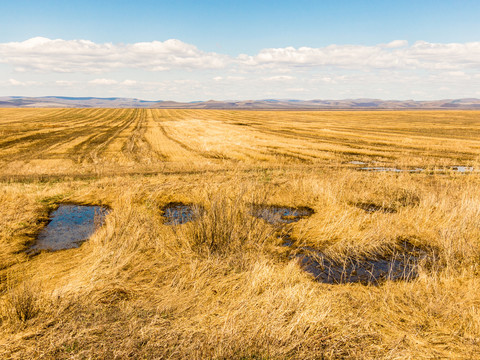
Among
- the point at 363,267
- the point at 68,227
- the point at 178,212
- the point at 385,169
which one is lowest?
the point at 363,267

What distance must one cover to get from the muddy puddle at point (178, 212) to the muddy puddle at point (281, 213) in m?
1.86

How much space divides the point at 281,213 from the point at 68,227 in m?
6.20

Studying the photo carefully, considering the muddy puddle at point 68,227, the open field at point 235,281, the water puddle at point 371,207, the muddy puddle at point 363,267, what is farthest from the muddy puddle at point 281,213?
the muddy puddle at point 68,227

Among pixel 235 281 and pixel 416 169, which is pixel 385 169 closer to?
pixel 416 169

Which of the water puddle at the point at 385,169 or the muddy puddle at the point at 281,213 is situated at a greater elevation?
the water puddle at the point at 385,169

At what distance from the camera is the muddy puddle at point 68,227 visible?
24.2ft

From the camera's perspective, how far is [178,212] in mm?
9586

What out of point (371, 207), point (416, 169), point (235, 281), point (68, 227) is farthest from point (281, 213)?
point (416, 169)

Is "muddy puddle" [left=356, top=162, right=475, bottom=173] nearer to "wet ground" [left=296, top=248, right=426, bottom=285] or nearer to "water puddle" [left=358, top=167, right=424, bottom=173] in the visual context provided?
"water puddle" [left=358, top=167, right=424, bottom=173]

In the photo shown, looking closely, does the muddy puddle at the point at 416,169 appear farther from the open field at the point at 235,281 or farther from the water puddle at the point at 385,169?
the open field at the point at 235,281

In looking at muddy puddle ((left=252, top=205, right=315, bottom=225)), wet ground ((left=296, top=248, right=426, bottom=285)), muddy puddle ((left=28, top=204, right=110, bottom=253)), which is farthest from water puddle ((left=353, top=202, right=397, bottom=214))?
muddy puddle ((left=28, top=204, right=110, bottom=253))

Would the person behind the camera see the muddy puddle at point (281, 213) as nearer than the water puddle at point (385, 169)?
Yes

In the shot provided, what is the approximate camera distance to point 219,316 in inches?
169

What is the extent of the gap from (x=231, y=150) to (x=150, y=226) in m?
16.2
